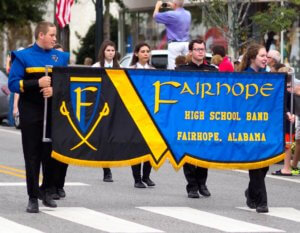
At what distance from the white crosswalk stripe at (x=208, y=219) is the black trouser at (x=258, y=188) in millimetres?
584

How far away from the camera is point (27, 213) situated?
40.5 ft

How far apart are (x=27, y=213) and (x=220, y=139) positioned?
2.28m

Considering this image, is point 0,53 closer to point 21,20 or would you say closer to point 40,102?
point 21,20

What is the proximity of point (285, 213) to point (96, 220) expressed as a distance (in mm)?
2158

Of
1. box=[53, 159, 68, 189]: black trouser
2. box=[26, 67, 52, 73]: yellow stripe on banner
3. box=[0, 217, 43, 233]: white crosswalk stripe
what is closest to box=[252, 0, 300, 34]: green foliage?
box=[53, 159, 68, 189]: black trouser

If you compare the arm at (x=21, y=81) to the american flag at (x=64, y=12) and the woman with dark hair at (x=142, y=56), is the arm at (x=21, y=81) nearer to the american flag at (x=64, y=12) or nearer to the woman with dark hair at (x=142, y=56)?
the woman with dark hair at (x=142, y=56)

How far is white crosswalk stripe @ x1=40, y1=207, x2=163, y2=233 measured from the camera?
37.2 feet

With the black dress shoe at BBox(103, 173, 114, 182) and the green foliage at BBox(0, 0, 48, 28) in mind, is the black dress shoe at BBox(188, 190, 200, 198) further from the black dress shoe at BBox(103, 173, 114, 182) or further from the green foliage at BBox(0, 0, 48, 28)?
the green foliage at BBox(0, 0, 48, 28)

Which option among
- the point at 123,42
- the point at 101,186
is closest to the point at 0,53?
the point at 123,42

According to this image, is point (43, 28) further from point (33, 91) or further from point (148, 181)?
point (148, 181)

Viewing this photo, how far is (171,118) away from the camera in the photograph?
42.6 ft

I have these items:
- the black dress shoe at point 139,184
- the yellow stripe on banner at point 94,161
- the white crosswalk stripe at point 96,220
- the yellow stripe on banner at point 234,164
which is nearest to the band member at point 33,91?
the yellow stripe on banner at point 94,161

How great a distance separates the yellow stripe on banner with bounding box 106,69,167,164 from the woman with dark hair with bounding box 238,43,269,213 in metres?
1.04

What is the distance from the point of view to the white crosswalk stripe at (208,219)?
37.8 feet
